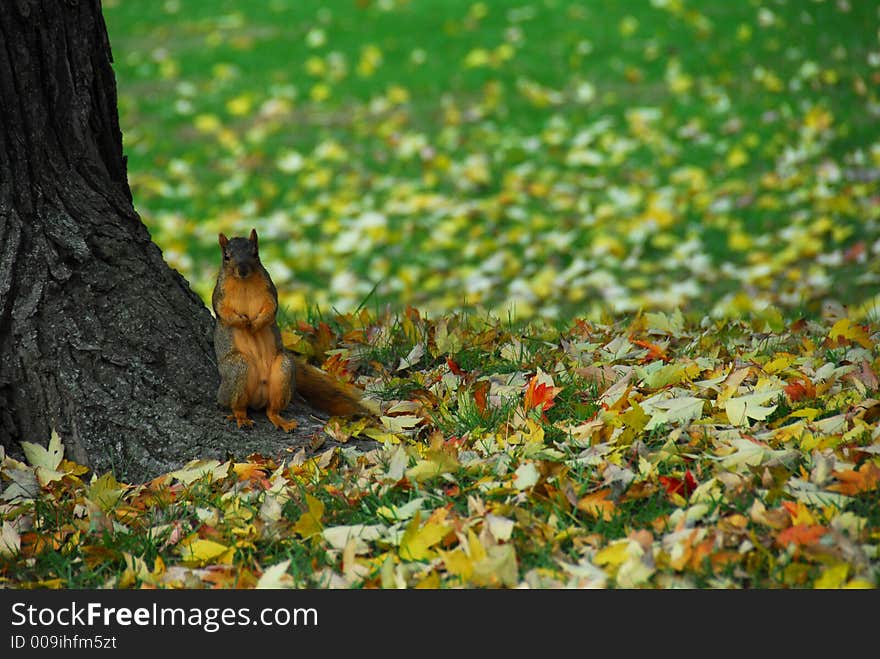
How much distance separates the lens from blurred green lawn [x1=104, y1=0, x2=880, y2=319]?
7.21 metres

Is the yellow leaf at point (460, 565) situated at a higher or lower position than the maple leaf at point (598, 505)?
lower

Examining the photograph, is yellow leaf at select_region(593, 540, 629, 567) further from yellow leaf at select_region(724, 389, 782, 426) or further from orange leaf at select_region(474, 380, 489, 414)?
orange leaf at select_region(474, 380, 489, 414)

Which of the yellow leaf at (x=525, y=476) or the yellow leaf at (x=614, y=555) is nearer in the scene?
the yellow leaf at (x=614, y=555)

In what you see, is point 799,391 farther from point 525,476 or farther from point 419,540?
point 419,540

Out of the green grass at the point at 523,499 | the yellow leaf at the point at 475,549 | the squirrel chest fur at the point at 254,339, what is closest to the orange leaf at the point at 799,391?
the green grass at the point at 523,499

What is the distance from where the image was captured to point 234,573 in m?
2.85

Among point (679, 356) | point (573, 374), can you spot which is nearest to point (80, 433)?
point (573, 374)

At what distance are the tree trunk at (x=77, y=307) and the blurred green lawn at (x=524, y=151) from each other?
2.74m

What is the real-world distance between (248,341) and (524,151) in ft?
17.8

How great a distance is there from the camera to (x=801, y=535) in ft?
8.69

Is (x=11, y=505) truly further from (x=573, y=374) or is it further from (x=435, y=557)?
(x=573, y=374)

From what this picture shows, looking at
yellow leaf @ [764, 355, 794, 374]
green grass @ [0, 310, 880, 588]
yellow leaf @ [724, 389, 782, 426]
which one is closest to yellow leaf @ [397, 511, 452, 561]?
green grass @ [0, 310, 880, 588]

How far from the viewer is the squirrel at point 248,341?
353cm

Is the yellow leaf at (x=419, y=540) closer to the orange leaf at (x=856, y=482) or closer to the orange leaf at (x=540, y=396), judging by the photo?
the orange leaf at (x=540, y=396)
